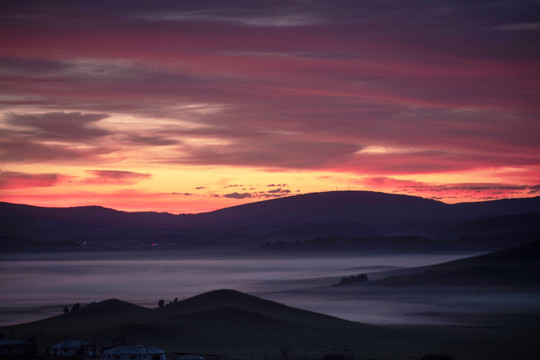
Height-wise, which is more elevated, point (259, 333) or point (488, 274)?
point (488, 274)

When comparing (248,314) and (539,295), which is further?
(539,295)

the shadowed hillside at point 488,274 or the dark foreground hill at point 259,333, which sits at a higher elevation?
the shadowed hillside at point 488,274

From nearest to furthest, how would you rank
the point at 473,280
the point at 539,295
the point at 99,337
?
the point at 99,337 → the point at 539,295 → the point at 473,280

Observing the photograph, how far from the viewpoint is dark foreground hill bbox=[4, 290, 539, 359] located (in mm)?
60750

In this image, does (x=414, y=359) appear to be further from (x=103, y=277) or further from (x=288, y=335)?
(x=103, y=277)

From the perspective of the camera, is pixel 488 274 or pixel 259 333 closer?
pixel 259 333

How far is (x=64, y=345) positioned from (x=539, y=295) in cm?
6822

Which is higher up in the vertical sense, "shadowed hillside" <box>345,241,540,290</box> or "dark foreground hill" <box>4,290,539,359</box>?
"shadowed hillside" <box>345,241,540,290</box>

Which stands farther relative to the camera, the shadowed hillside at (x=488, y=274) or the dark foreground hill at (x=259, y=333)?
the shadowed hillside at (x=488, y=274)

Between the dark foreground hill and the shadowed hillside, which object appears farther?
the shadowed hillside

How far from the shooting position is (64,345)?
192 feet

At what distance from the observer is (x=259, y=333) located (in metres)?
70.6

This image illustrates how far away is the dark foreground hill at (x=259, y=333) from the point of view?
60.8 metres

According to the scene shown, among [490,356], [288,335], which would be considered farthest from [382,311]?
[490,356]
